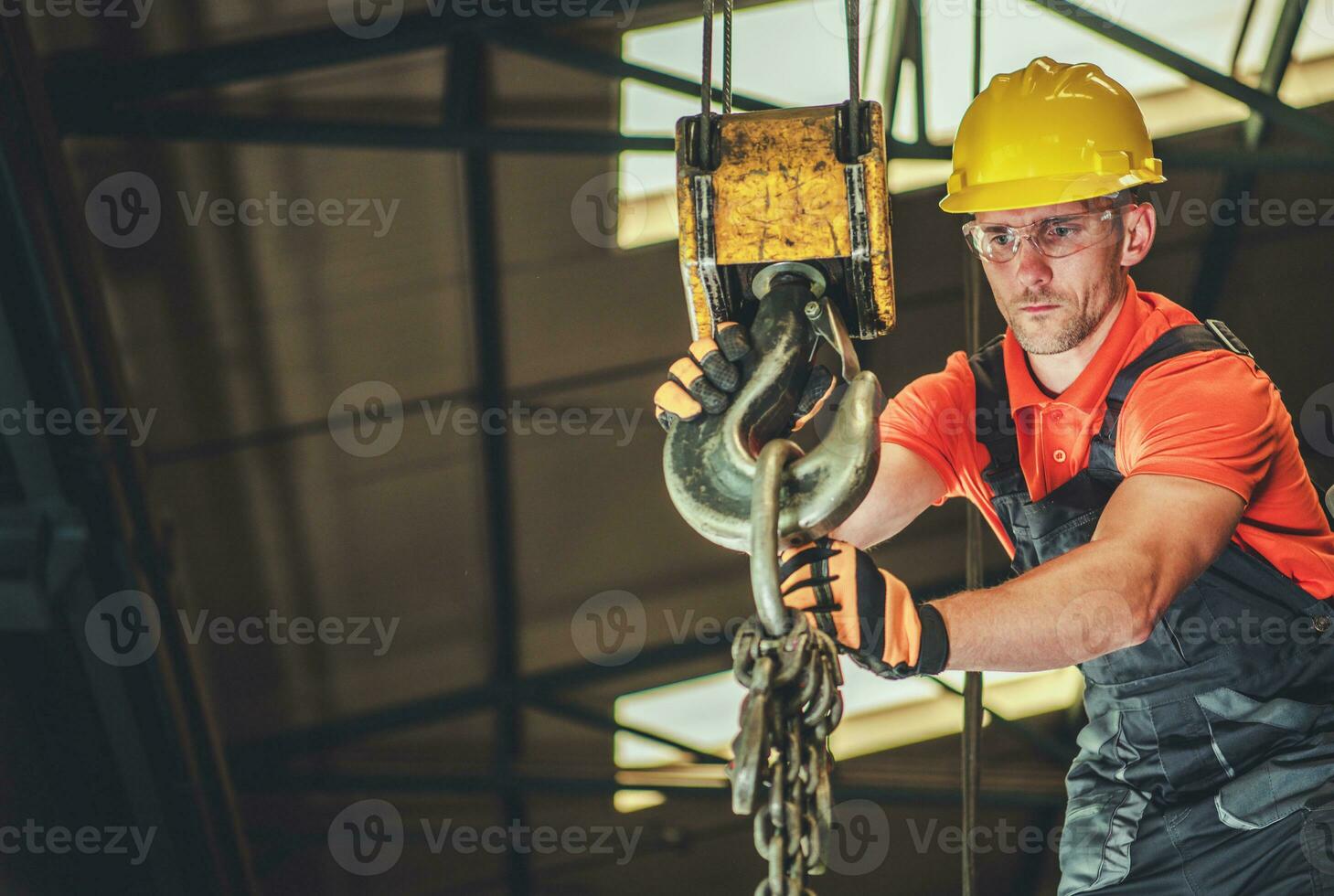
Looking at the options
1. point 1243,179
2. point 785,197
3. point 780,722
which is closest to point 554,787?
point 1243,179

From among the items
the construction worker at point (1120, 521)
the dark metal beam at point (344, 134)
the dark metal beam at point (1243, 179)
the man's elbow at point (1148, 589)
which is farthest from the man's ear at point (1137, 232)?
the dark metal beam at point (1243, 179)

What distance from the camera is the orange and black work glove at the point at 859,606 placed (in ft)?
6.33

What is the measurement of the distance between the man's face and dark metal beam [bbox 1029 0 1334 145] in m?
3.29

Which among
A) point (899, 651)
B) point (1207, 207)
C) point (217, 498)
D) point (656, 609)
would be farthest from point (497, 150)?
point (899, 651)

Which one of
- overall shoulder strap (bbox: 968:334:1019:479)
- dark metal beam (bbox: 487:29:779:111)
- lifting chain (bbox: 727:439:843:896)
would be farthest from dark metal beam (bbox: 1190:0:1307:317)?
lifting chain (bbox: 727:439:843:896)

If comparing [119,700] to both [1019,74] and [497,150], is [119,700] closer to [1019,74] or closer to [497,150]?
[497,150]

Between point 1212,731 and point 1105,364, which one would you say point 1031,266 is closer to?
point 1105,364

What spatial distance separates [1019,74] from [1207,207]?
4009 mm

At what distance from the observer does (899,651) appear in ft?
6.79

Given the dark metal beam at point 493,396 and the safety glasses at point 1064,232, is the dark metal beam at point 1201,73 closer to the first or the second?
the dark metal beam at point 493,396

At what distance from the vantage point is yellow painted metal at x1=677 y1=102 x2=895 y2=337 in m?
2.01

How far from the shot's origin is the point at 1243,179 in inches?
253

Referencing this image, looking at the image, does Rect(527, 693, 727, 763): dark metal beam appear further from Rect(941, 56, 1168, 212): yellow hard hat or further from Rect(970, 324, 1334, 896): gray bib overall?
Rect(941, 56, 1168, 212): yellow hard hat

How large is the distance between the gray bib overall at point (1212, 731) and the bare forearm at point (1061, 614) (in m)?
0.54
